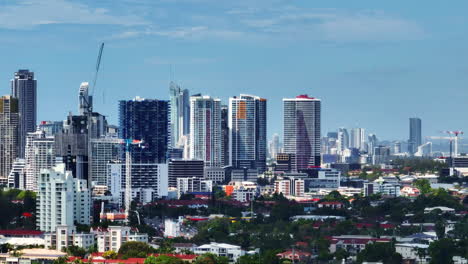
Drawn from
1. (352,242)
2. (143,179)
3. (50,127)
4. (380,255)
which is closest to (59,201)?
(352,242)

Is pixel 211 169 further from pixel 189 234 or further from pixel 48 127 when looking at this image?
pixel 189 234

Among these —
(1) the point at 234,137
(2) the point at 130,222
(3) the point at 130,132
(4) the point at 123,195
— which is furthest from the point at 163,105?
(2) the point at 130,222

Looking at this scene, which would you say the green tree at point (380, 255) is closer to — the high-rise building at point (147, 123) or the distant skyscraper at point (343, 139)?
the high-rise building at point (147, 123)

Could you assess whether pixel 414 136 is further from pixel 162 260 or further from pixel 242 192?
pixel 162 260

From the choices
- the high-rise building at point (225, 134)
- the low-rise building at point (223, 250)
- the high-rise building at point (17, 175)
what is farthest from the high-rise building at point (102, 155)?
the low-rise building at point (223, 250)

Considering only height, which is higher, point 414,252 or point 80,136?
point 80,136

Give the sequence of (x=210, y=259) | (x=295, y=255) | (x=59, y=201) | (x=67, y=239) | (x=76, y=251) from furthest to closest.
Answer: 1. (x=59, y=201)
2. (x=67, y=239)
3. (x=295, y=255)
4. (x=76, y=251)
5. (x=210, y=259)

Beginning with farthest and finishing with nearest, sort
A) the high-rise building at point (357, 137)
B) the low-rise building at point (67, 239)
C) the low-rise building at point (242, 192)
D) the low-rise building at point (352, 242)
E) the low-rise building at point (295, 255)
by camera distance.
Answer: the high-rise building at point (357, 137) → the low-rise building at point (242, 192) → the low-rise building at point (352, 242) → the low-rise building at point (67, 239) → the low-rise building at point (295, 255)
